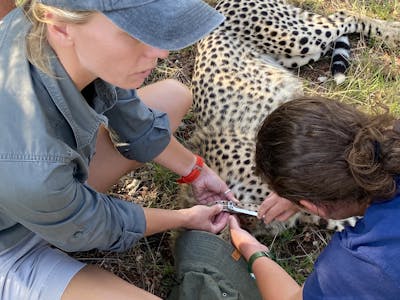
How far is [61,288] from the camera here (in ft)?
7.38

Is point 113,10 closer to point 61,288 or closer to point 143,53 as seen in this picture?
point 143,53

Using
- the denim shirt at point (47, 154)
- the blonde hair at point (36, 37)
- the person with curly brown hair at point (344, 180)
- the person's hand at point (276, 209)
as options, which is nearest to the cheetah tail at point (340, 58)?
the person's hand at point (276, 209)

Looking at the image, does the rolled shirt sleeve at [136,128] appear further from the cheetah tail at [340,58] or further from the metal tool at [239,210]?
the cheetah tail at [340,58]

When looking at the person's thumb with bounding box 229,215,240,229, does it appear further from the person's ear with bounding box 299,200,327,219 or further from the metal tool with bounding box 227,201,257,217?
the person's ear with bounding box 299,200,327,219

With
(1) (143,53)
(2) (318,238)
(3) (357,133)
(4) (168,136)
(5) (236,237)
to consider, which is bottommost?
(2) (318,238)

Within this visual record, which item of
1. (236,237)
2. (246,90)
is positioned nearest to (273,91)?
(246,90)

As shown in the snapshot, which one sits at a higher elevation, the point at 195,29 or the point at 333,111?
the point at 195,29

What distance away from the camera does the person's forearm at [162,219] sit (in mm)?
2525

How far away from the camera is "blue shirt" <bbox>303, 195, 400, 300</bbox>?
69.3 inches

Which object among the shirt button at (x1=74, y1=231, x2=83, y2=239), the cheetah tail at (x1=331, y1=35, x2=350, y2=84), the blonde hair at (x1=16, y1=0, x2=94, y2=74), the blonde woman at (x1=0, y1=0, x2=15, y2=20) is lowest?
the cheetah tail at (x1=331, y1=35, x2=350, y2=84)

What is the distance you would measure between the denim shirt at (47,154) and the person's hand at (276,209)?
578mm

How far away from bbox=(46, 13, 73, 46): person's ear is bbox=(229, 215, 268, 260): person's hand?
1176 millimetres

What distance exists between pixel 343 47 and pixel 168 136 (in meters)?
1.45

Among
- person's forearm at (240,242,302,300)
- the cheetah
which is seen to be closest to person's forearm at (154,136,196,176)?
the cheetah
